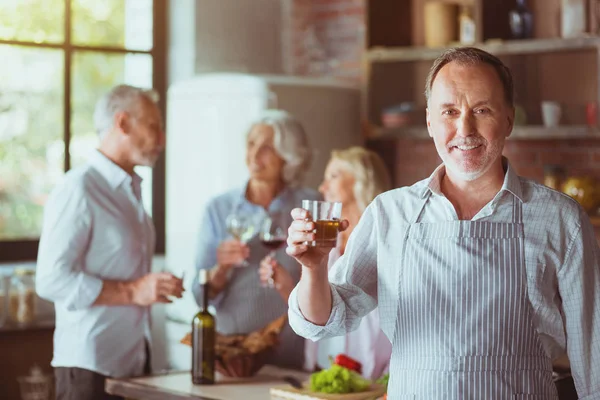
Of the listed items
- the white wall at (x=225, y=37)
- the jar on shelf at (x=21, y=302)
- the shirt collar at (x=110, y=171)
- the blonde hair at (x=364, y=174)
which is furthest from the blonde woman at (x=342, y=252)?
the white wall at (x=225, y=37)

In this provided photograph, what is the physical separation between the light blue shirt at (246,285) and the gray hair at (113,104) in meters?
0.67

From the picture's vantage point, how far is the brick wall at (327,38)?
231 inches

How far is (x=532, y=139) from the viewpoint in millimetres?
5262

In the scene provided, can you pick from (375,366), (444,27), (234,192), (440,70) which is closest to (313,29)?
(444,27)

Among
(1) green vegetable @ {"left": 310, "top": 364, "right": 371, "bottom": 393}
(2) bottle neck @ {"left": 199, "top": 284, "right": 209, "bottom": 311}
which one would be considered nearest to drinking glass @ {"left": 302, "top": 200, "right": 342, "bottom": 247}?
(1) green vegetable @ {"left": 310, "top": 364, "right": 371, "bottom": 393}

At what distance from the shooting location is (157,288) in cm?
340

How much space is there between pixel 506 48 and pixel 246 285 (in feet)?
6.60

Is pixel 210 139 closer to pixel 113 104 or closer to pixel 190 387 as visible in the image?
pixel 113 104

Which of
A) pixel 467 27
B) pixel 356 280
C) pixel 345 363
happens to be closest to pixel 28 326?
pixel 345 363

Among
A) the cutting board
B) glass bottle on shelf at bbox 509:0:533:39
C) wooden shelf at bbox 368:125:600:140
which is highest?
glass bottle on shelf at bbox 509:0:533:39

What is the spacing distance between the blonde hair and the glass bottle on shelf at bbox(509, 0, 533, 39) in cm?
161

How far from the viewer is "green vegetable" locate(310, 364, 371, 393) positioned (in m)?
3.00

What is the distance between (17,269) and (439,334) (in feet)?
11.2

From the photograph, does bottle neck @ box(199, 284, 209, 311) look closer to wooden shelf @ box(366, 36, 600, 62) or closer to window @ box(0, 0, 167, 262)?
window @ box(0, 0, 167, 262)
